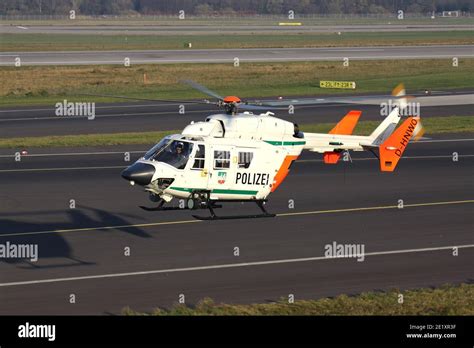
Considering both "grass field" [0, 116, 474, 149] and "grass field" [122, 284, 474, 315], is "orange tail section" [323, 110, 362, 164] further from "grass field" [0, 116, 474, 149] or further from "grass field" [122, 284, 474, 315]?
"grass field" [0, 116, 474, 149]

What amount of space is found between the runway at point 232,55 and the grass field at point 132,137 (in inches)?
1269

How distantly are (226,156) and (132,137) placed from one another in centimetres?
2194

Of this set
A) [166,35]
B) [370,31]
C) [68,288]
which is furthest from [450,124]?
[370,31]

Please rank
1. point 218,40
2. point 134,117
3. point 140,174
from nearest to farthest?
point 140,174 < point 134,117 < point 218,40

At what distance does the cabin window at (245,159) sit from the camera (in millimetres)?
21531

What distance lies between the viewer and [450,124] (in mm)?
47469

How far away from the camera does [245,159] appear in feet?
70.8

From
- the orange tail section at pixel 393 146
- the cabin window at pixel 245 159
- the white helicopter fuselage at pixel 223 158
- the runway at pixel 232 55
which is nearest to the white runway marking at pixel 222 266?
the white helicopter fuselage at pixel 223 158

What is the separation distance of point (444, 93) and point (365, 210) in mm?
32827

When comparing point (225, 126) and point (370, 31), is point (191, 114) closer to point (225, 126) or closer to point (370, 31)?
point (225, 126)

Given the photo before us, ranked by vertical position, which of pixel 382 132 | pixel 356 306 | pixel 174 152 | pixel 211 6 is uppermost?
pixel 211 6

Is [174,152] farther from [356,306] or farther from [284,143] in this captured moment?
[356,306]

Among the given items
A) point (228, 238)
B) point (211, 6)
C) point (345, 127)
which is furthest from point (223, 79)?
point (211, 6)

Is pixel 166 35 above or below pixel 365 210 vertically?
above
